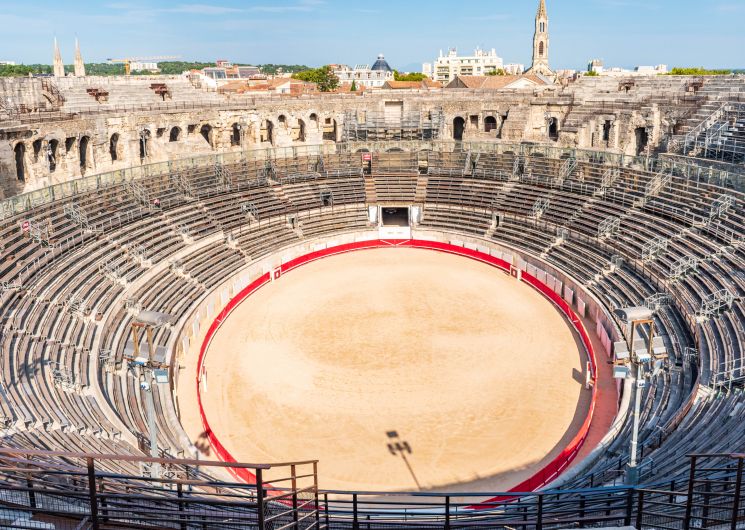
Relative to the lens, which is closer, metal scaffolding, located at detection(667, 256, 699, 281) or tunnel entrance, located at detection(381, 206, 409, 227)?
metal scaffolding, located at detection(667, 256, 699, 281)

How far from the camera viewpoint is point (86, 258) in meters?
33.9

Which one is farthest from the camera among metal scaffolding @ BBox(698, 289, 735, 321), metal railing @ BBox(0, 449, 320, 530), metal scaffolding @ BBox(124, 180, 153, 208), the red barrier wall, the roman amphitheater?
metal scaffolding @ BBox(124, 180, 153, 208)

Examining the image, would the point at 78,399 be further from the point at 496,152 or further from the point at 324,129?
the point at 324,129

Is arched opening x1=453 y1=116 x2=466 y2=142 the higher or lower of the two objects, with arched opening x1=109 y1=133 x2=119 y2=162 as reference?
higher

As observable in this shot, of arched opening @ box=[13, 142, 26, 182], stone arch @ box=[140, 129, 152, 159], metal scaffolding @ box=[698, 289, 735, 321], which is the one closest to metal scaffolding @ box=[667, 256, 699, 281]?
metal scaffolding @ box=[698, 289, 735, 321]

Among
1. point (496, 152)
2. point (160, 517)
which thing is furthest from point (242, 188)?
point (160, 517)

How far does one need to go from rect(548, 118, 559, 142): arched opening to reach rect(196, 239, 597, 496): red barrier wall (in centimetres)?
1831

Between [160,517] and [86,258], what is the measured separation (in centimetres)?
2528

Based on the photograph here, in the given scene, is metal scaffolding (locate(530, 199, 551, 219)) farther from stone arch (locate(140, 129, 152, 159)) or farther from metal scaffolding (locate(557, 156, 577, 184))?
stone arch (locate(140, 129, 152, 159))

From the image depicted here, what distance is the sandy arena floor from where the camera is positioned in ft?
77.5

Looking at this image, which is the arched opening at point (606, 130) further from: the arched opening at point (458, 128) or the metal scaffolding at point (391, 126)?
the metal scaffolding at point (391, 126)

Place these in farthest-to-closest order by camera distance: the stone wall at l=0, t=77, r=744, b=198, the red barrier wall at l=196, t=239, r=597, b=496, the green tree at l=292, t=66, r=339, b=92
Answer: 1. the green tree at l=292, t=66, r=339, b=92
2. the stone wall at l=0, t=77, r=744, b=198
3. the red barrier wall at l=196, t=239, r=597, b=496

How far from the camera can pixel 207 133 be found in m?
56.4

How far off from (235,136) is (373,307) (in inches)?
1118
